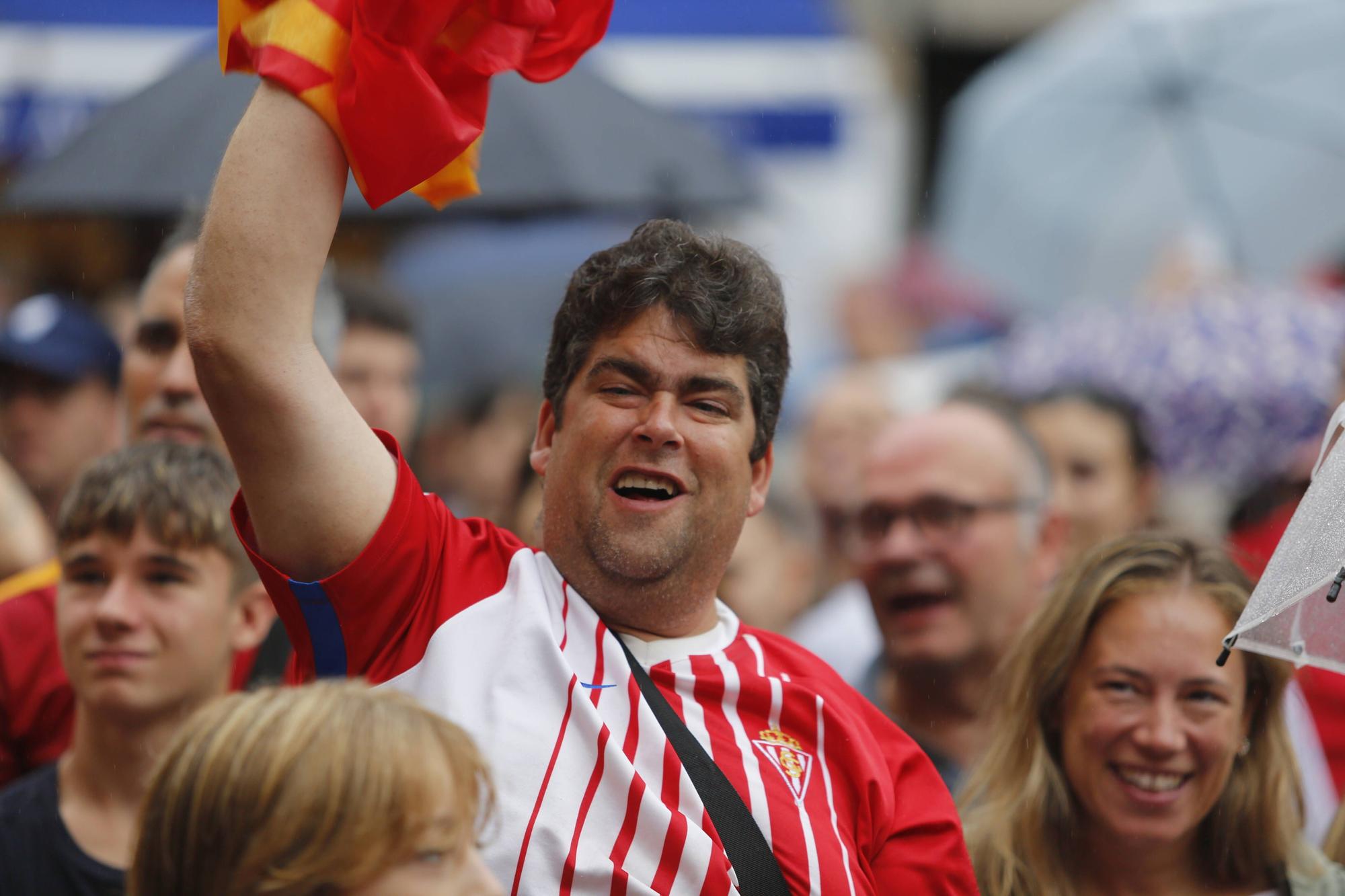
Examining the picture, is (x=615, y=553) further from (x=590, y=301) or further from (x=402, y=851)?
(x=402, y=851)

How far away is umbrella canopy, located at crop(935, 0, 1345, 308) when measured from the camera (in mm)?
7301

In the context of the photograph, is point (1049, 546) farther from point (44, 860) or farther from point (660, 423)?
point (44, 860)

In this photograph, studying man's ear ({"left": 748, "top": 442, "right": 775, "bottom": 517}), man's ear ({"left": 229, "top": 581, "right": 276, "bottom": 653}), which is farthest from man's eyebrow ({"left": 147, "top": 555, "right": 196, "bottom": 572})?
man's ear ({"left": 748, "top": 442, "right": 775, "bottom": 517})

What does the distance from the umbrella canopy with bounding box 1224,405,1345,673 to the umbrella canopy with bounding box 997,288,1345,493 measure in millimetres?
3490

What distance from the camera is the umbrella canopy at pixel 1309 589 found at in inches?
94.5

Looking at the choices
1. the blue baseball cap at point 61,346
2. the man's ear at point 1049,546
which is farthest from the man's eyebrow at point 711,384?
the blue baseball cap at point 61,346

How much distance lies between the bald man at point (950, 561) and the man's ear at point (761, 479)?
1420 mm

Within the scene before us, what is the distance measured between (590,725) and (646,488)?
0.45 meters

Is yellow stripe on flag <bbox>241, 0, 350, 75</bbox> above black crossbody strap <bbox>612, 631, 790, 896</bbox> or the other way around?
above

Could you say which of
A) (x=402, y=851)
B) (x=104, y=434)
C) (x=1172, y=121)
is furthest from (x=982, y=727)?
(x=1172, y=121)

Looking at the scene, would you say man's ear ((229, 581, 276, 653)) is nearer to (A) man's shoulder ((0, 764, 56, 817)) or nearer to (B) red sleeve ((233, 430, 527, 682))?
(A) man's shoulder ((0, 764, 56, 817))

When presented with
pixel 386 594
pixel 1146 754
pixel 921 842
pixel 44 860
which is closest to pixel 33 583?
pixel 44 860

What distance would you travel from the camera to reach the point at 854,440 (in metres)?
6.86

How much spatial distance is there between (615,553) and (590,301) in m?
0.43
